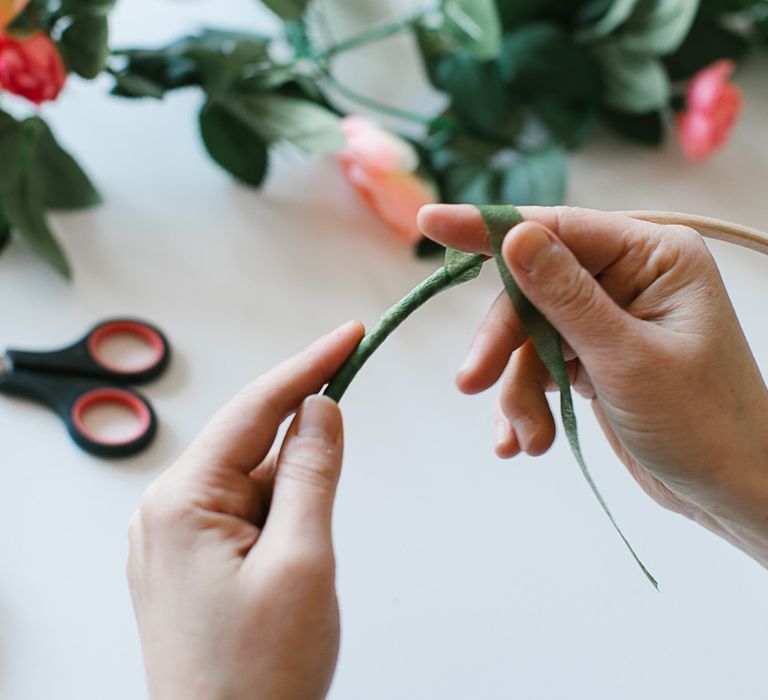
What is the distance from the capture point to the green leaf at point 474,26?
83cm

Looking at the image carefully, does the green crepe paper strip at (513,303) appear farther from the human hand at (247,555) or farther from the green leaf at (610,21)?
the green leaf at (610,21)

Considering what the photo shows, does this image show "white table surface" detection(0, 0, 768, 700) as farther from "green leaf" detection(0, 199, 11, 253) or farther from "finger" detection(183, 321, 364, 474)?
"finger" detection(183, 321, 364, 474)

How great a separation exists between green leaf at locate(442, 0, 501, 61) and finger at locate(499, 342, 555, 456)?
34 cm

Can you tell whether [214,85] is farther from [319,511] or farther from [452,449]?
[319,511]

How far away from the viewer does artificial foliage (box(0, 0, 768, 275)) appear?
2.56 ft

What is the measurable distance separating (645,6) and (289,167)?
354 millimetres

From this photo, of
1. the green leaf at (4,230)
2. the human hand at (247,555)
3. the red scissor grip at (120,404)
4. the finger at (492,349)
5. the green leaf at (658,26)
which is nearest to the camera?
the human hand at (247,555)

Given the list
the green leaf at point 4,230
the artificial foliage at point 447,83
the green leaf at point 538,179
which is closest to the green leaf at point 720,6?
the artificial foliage at point 447,83

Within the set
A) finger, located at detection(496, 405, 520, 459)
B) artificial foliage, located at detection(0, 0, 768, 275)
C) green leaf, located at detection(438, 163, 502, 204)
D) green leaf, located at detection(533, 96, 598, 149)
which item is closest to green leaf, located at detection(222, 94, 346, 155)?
artificial foliage, located at detection(0, 0, 768, 275)

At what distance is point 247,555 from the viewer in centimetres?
45

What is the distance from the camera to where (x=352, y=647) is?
62cm

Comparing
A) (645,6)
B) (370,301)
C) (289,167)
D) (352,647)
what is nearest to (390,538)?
(352,647)

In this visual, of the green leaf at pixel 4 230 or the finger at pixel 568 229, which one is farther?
the green leaf at pixel 4 230

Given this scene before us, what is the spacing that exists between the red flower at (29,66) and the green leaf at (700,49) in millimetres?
571
